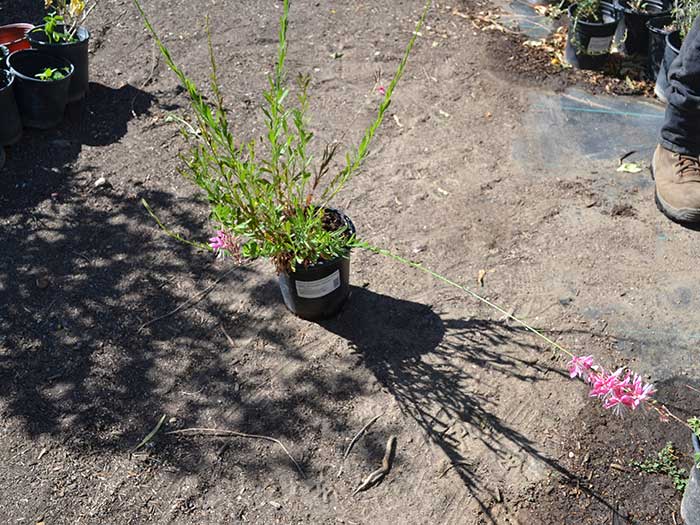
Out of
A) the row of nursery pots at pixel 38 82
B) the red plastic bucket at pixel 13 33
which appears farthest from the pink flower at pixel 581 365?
the red plastic bucket at pixel 13 33

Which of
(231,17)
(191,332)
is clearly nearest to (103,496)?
(191,332)

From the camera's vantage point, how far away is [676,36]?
483cm

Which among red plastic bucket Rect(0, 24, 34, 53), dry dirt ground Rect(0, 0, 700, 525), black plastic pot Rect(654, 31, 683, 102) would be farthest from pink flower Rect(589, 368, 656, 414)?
red plastic bucket Rect(0, 24, 34, 53)

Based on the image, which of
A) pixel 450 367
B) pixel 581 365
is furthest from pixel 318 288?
pixel 581 365

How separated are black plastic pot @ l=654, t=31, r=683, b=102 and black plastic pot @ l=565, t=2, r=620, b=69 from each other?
426mm

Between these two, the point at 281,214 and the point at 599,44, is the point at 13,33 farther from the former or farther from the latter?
the point at 599,44

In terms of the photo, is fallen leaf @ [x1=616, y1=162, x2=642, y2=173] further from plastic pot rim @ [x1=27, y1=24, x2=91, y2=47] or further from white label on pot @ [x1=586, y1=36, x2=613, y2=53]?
plastic pot rim @ [x1=27, y1=24, x2=91, y2=47]

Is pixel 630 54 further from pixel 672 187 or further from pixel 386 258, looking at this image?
pixel 386 258

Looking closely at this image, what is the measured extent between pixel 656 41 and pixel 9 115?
14.2ft

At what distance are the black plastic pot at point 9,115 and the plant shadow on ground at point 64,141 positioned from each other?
0.21 ft

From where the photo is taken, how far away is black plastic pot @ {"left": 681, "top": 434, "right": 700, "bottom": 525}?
8.23 feet

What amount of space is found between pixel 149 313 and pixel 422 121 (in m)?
2.27

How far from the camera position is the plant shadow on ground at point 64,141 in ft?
13.9

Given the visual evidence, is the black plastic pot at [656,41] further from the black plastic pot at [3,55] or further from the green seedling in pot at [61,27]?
the black plastic pot at [3,55]
